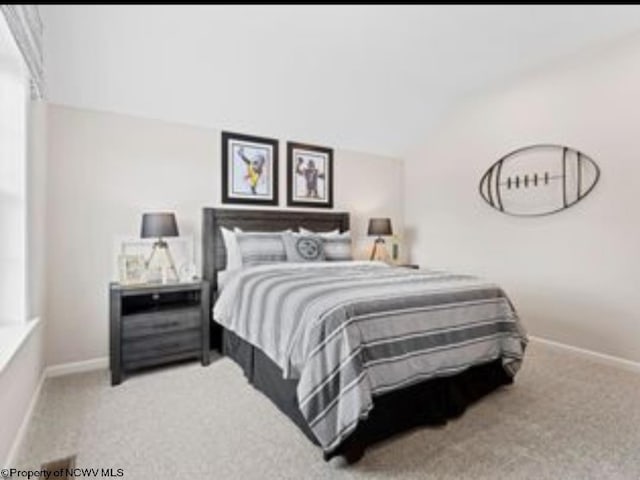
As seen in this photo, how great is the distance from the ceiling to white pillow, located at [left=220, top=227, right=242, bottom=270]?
107 cm

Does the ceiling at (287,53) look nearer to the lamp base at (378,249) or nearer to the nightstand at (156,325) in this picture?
the nightstand at (156,325)

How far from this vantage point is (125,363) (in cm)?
279

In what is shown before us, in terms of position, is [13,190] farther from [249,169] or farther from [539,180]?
[539,180]

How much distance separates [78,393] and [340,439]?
1974 mm

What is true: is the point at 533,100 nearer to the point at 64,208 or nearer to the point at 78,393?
the point at 64,208

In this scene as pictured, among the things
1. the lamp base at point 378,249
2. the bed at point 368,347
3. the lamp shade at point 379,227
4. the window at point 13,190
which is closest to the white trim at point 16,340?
the window at point 13,190

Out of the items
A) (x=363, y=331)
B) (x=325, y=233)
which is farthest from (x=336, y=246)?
(x=363, y=331)

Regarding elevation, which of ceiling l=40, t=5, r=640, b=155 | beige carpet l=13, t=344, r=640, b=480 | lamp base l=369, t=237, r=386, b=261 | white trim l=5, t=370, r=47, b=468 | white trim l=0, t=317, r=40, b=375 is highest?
ceiling l=40, t=5, r=640, b=155

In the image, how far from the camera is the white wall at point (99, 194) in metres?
2.95

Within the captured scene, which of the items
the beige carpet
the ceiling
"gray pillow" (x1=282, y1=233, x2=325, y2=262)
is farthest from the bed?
the ceiling

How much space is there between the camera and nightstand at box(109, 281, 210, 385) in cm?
277

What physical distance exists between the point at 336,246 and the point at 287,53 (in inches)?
74.0

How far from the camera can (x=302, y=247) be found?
3.63 m

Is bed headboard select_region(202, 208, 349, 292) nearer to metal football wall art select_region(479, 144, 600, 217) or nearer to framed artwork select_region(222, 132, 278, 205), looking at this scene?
framed artwork select_region(222, 132, 278, 205)
